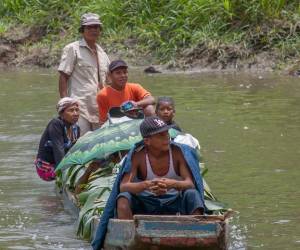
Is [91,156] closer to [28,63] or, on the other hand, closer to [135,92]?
[135,92]

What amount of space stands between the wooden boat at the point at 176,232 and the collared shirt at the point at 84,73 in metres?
4.04

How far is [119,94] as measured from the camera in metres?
10.5

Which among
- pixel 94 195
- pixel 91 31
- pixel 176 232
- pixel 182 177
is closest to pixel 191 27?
pixel 91 31

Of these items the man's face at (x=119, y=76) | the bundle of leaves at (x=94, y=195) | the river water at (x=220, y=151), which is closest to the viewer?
the bundle of leaves at (x=94, y=195)

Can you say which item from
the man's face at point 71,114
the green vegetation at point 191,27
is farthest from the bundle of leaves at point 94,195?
the green vegetation at point 191,27

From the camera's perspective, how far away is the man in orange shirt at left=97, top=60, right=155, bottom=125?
10.3 metres

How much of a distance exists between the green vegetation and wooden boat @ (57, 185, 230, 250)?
1406 cm

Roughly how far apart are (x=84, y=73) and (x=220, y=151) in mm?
2309

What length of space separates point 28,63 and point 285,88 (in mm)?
8165

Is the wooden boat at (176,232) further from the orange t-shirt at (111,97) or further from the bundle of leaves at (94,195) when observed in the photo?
the orange t-shirt at (111,97)

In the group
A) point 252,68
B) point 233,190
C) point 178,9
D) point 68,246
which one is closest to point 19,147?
point 233,190

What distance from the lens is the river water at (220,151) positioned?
8.92m

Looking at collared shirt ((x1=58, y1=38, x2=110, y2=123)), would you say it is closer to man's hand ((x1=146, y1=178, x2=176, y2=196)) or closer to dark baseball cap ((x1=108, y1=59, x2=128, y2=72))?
dark baseball cap ((x1=108, y1=59, x2=128, y2=72))

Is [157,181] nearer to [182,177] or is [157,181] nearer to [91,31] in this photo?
[182,177]
